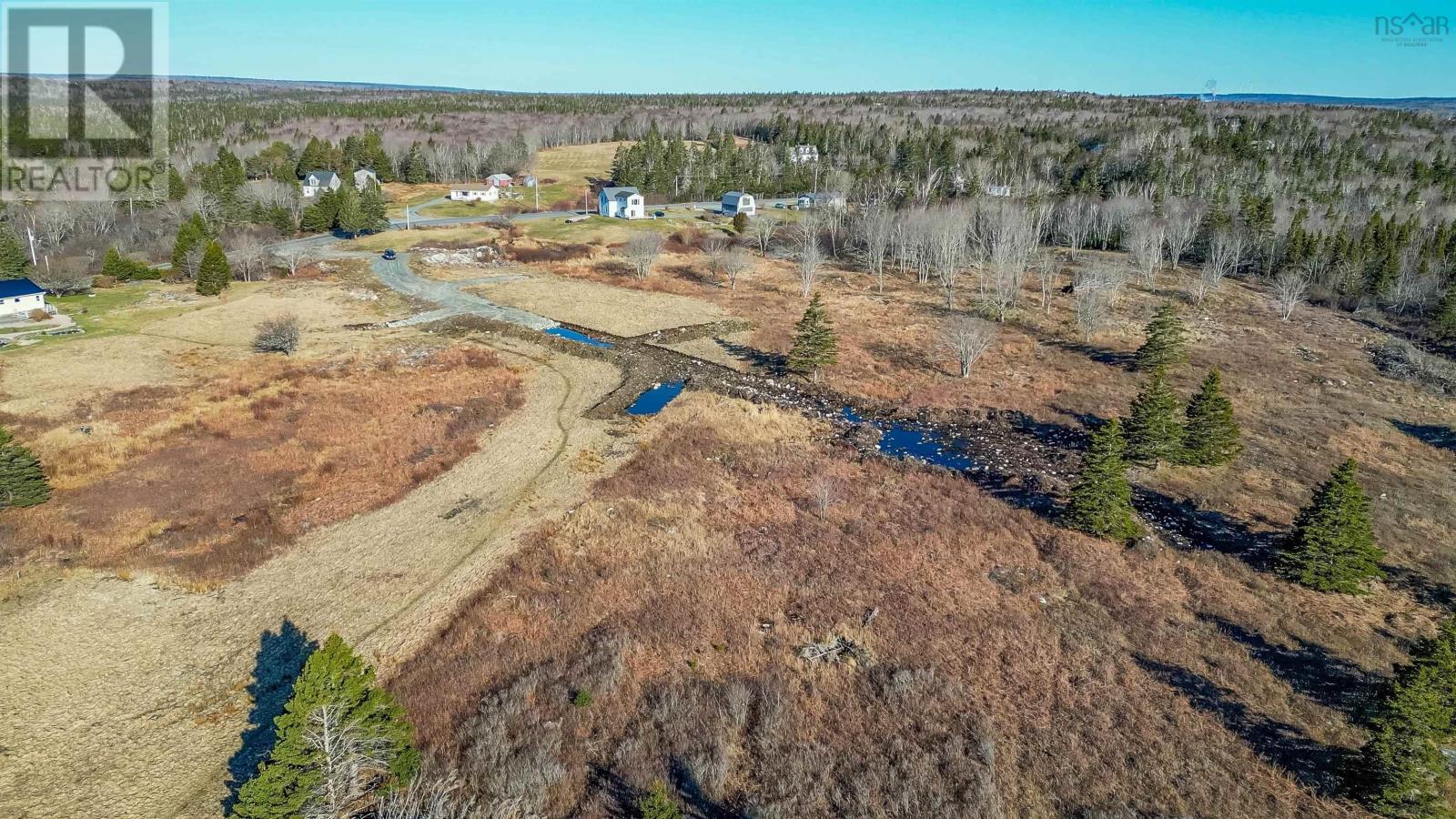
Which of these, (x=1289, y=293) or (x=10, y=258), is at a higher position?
(x=1289, y=293)

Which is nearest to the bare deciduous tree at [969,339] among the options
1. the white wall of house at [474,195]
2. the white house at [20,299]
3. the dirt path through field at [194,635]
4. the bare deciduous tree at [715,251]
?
the dirt path through field at [194,635]

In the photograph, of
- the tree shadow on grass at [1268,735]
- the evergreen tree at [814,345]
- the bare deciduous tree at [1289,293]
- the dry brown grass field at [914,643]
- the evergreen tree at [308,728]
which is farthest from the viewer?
the bare deciduous tree at [1289,293]

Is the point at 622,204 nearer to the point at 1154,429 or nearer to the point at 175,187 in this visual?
the point at 175,187

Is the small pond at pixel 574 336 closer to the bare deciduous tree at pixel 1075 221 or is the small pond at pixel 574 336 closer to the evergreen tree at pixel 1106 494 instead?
the evergreen tree at pixel 1106 494

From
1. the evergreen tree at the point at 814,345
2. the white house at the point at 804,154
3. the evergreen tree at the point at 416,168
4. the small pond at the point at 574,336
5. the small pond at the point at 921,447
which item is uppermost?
the white house at the point at 804,154

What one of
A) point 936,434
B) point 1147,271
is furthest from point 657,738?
point 1147,271

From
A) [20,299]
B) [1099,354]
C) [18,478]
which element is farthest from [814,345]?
[20,299]

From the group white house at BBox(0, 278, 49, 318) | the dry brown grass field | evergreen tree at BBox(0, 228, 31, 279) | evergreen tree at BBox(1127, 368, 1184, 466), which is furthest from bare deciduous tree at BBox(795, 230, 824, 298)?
evergreen tree at BBox(0, 228, 31, 279)
